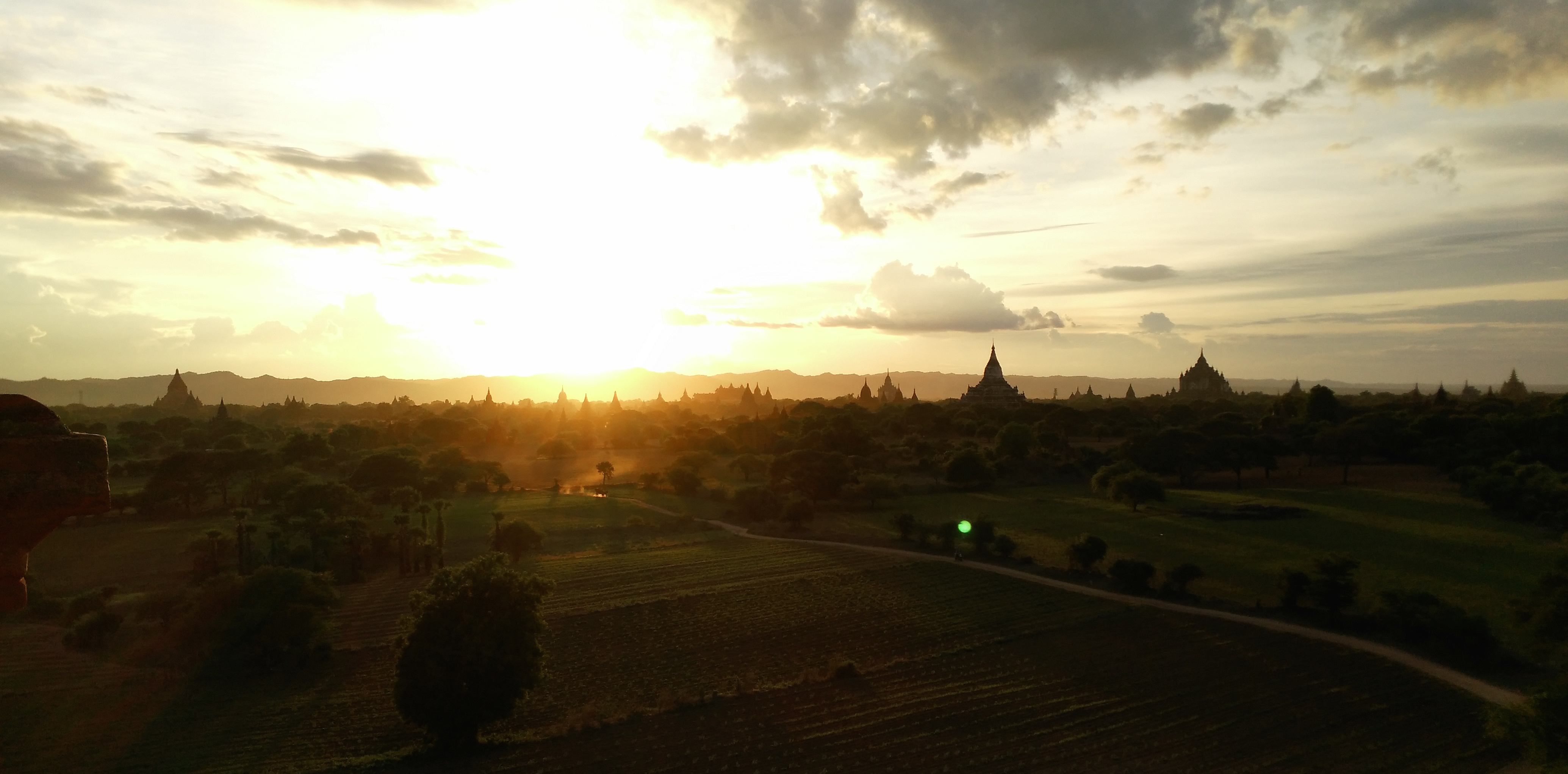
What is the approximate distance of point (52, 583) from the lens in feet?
101

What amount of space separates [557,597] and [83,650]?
13328 millimetres

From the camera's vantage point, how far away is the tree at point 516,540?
36312 mm

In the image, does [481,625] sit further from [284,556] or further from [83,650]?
[284,556]

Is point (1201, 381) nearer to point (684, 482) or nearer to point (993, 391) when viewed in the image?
point (993, 391)

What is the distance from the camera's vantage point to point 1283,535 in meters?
39.4

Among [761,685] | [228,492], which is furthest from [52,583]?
[761,685]

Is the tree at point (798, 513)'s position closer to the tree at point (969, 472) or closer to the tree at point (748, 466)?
the tree at point (969, 472)

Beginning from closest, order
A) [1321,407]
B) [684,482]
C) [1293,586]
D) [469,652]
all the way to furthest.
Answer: [469,652], [1293,586], [684,482], [1321,407]

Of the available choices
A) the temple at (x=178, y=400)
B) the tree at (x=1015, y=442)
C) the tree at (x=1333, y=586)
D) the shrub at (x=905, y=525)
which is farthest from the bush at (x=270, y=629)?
the temple at (x=178, y=400)

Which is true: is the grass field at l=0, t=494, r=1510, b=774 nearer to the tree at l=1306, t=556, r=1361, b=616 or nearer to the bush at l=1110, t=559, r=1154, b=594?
the bush at l=1110, t=559, r=1154, b=594

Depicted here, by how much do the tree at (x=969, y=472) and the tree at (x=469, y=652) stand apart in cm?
4197

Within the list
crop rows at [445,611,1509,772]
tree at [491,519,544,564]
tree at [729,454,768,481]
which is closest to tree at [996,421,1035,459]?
tree at [729,454,768,481]

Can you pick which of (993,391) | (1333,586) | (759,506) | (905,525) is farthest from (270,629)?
(993,391)

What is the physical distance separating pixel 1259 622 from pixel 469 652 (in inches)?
960
